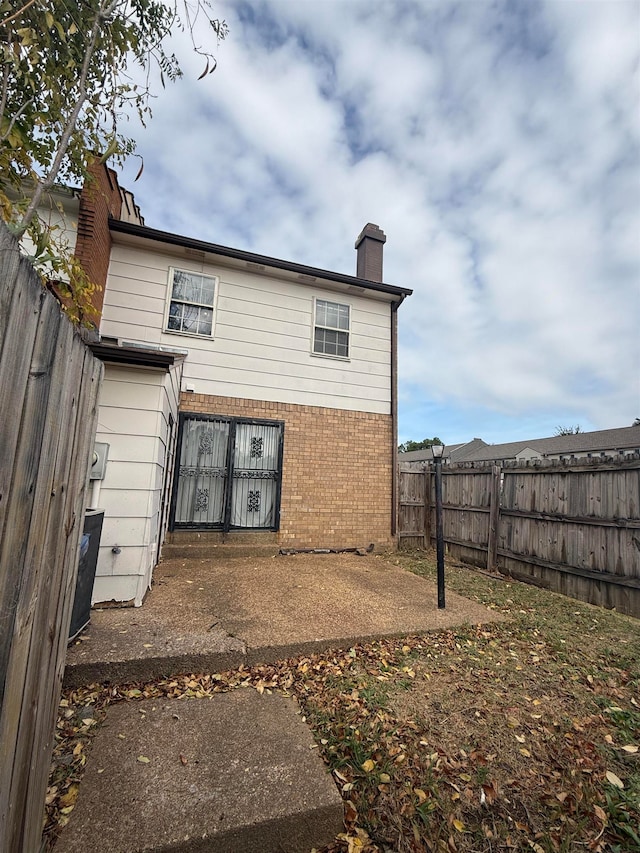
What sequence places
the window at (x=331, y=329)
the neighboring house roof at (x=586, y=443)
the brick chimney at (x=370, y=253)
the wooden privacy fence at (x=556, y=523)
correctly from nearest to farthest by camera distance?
the wooden privacy fence at (x=556, y=523) < the window at (x=331, y=329) < the brick chimney at (x=370, y=253) < the neighboring house roof at (x=586, y=443)

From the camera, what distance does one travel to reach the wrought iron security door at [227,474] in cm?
647

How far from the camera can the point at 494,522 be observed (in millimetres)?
6699

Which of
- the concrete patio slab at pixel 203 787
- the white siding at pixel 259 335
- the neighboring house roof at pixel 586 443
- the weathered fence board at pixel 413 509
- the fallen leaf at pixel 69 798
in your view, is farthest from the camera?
the neighboring house roof at pixel 586 443

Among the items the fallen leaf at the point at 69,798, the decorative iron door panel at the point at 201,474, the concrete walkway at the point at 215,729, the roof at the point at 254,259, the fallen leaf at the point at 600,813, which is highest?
the roof at the point at 254,259

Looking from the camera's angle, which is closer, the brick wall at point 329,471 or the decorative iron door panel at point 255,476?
the decorative iron door panel at point 255,476

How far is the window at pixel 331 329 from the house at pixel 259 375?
2cm

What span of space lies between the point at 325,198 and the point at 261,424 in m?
5.47

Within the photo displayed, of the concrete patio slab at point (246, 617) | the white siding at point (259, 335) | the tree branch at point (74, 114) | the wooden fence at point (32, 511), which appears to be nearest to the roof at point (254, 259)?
the white siding at point (259, 335)

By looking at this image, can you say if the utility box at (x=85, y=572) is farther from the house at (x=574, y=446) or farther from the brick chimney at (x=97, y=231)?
the house at (x=574, y=446)

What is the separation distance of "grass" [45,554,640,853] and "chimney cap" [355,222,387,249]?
27.3 feet

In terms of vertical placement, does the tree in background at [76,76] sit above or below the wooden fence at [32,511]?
above

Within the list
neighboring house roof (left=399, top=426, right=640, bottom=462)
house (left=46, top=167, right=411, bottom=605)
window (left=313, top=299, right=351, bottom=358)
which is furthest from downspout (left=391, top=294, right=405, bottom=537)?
neighboring house roof (left=399, top=426, right=640, bottom=462)

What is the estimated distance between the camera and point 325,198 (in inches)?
336

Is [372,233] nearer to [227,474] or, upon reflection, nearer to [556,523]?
[227,474]
